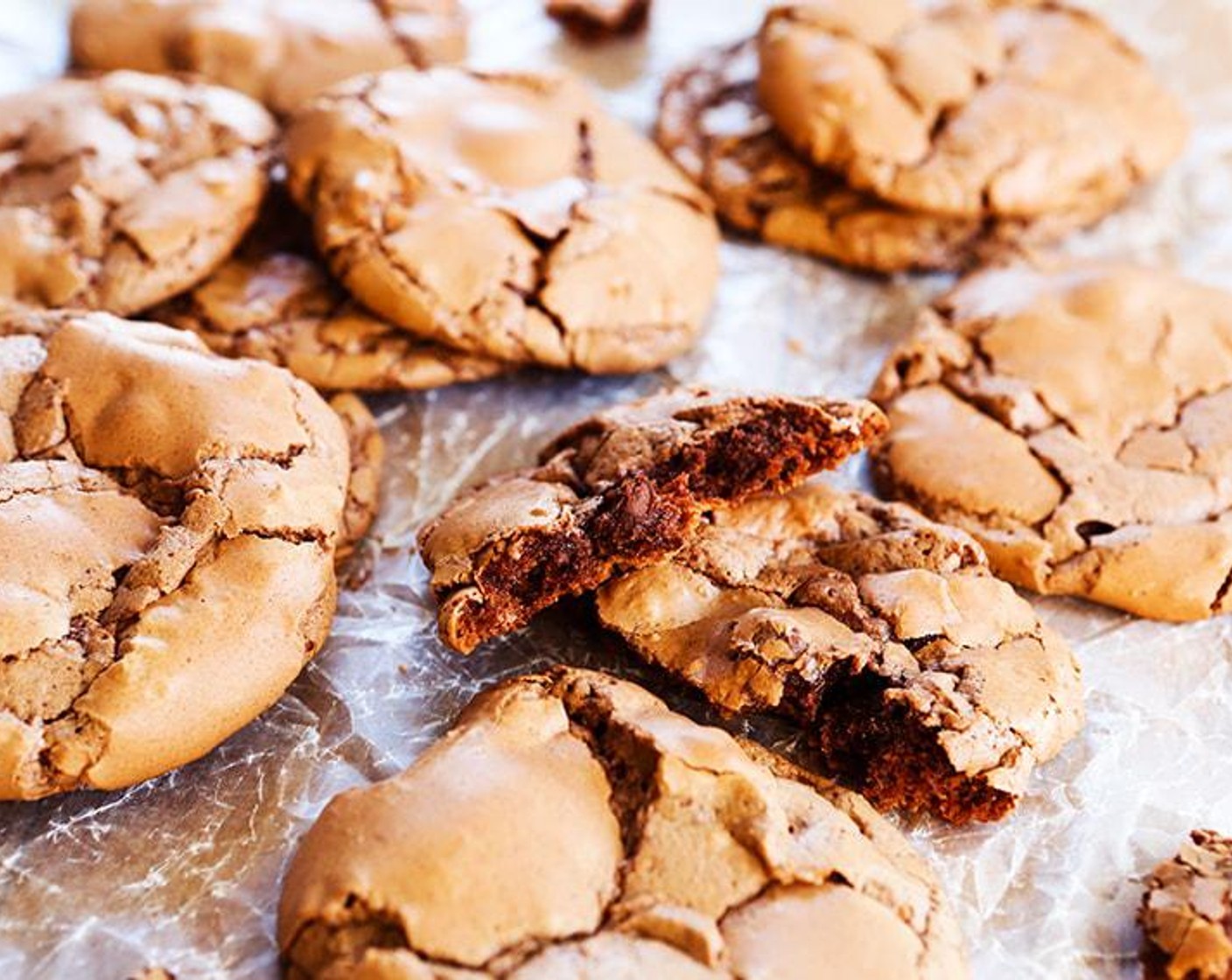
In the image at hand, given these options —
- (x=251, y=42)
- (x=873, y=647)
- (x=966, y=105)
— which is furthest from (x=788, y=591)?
(x=251, y=42)

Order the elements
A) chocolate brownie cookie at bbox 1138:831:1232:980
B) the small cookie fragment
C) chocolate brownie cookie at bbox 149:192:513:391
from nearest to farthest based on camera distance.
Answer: chocolate brownie cookie at bbox 1138:831:1232:980 → chocolate brownie cookie at bbox 149:192:513:391 → the small cookie fragment

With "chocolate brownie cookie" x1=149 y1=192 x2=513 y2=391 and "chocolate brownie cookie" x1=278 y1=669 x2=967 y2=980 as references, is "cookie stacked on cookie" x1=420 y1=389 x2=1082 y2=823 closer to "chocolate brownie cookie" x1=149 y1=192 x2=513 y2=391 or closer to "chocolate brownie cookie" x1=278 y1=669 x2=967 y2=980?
"chocolate brownie cookie" x1=278 y1=669 x2=967 y2=980

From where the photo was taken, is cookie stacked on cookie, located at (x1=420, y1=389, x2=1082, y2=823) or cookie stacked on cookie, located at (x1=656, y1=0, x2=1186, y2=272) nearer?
cookie stacked on cookie, located at (x1=420, y1=389, x2=1082, y2=823)

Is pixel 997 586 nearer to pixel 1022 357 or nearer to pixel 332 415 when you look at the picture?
pixel 1022 357

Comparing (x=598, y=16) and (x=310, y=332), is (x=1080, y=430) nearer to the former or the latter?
(x=310, y=332)

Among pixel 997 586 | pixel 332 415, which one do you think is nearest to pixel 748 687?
pixel 997 586

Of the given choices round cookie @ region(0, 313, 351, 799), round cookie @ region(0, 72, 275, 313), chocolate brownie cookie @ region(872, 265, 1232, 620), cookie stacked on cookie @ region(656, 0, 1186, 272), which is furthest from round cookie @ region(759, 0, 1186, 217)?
round cookie @ region(0, 313, 351, 799)

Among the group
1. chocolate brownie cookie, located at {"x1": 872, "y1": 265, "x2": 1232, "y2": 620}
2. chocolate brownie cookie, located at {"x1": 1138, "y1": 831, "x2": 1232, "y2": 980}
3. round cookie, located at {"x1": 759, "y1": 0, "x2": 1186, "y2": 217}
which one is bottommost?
chocolate brownie cookie, located at {"x1": 1138, "y1": 831, "x2": 1232, "y2": 980}
